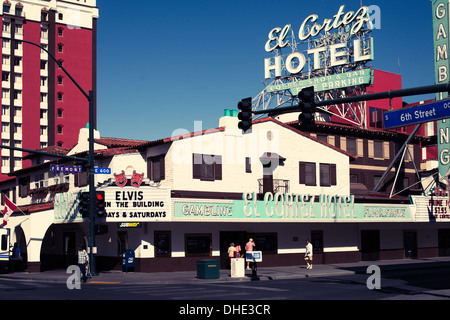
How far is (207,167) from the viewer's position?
134 feet

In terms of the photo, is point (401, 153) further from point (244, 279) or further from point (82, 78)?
point (82, 78)

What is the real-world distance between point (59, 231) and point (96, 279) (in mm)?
16109

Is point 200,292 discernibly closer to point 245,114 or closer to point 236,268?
point 236,268

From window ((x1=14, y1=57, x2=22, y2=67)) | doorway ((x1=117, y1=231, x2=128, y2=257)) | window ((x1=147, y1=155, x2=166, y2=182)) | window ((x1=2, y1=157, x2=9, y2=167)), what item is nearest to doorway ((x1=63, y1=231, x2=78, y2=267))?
doorway ((x1=117, y1=231, x2=128, y2=257))

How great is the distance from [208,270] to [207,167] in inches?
371

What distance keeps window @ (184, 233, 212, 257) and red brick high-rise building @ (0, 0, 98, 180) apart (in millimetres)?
61185

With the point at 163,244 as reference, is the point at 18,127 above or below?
above

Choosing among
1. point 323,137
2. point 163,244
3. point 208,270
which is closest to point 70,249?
point 163,244

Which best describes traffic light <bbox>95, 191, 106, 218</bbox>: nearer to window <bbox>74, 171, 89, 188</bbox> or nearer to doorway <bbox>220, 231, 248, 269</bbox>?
doorway <bbox>220, 231, 248, 269</bbox>

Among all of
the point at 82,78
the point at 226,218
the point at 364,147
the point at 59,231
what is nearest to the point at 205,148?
the point at 226,218

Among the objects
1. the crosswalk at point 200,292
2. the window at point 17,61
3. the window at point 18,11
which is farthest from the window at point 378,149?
the window at point 18,11

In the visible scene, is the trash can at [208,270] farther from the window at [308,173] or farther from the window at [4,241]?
the window at [308,173]

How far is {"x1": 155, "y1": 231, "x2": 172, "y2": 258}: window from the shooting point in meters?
38.6

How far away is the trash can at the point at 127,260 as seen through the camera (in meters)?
38.0
